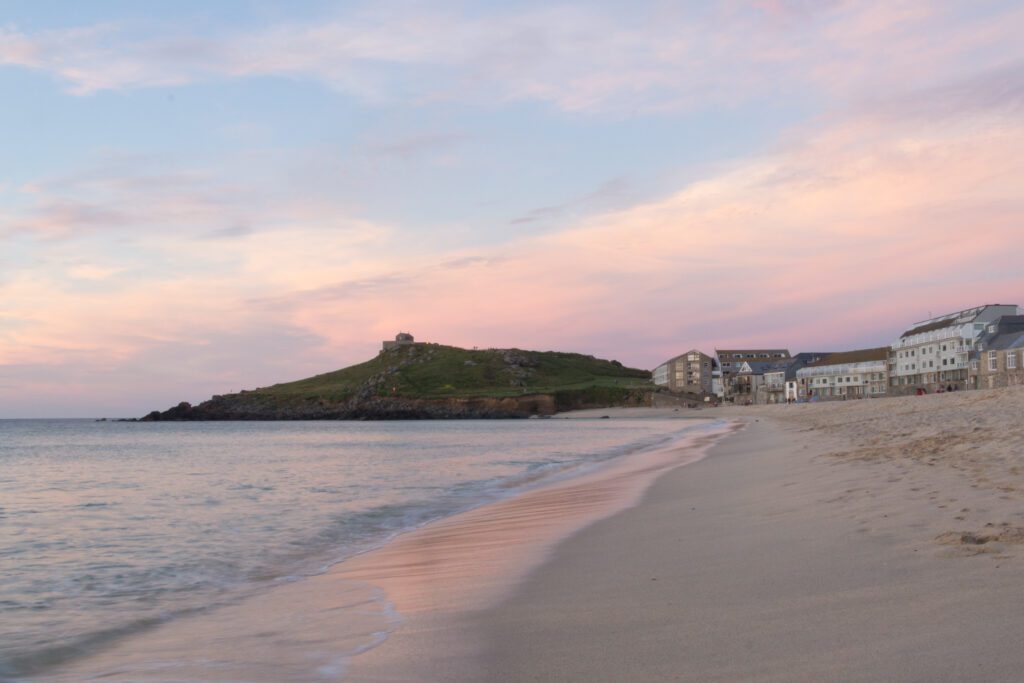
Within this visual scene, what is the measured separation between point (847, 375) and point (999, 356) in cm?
3663

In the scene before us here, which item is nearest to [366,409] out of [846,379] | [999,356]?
[846,379]

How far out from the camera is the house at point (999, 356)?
82.0 meters

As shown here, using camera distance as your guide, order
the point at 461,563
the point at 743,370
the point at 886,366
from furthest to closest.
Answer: the point at 743,370 → the point at 886,366 → the point at 461,563

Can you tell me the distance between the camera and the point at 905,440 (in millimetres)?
17312

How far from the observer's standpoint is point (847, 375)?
122000mm

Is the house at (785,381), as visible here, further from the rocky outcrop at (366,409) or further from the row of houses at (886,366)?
the rocky outcrop at (366,409)

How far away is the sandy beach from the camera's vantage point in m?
4.40

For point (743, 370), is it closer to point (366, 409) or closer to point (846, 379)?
point (846, 379)

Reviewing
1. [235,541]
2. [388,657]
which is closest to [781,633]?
[388,657]

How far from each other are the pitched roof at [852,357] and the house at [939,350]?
89.6 inches

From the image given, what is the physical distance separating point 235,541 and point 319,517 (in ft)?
9.15

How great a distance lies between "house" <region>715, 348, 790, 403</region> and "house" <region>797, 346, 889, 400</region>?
1382cm

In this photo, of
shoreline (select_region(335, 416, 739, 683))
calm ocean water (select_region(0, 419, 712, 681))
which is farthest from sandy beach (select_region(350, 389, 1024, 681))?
calm ocean water (select_region(0, 419, 712, 681))

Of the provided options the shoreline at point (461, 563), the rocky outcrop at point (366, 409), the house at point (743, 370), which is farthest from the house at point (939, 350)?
the shoreline at point (461, 563)
